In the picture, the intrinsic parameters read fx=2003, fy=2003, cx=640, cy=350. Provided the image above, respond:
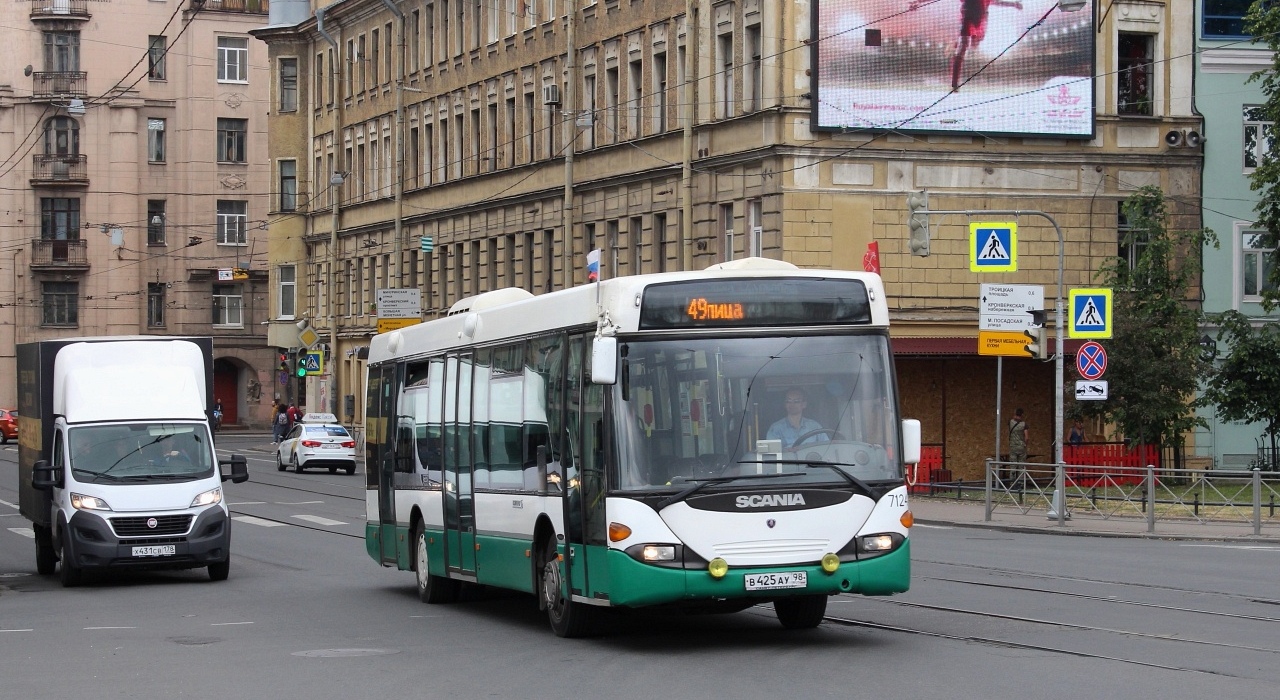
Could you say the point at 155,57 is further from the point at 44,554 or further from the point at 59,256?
the point at 44,554

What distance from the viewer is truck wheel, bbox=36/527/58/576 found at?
958 inches

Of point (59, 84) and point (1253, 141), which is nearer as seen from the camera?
point (1253, 141)

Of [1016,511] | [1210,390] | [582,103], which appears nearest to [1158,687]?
[1016,511]

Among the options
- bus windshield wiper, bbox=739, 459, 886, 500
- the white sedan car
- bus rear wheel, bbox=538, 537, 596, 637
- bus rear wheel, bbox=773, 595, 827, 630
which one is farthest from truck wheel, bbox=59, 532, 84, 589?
the white sedan car

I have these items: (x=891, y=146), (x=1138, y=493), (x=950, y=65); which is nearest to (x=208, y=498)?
(x=1138, y=493)

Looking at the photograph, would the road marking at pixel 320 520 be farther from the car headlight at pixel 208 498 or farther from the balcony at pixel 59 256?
the balcony at pixel 59 256

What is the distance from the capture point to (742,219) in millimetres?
45375

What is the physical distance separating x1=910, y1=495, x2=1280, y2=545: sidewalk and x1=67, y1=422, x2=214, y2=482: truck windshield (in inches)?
519

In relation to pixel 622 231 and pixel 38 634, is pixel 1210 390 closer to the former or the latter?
pixel 622 231

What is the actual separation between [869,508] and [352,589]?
860 centimetres

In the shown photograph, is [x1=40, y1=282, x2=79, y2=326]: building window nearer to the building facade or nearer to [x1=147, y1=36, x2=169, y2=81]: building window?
[x1=147, y1=36, x2=169, y2=81]: building window

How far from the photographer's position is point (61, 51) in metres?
94.4

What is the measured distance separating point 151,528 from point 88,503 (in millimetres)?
741

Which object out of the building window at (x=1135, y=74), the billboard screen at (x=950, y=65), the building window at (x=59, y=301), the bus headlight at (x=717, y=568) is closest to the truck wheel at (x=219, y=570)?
the bus headlight at (x=717, y=568)
